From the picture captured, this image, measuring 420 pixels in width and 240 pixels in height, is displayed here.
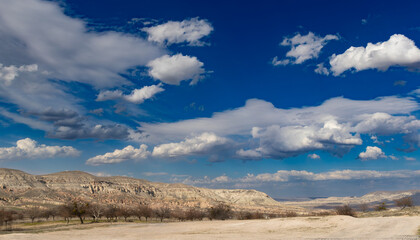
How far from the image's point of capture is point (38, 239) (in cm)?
5144

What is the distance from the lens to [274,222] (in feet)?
208

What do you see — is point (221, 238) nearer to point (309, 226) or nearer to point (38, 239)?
point (309, 226)

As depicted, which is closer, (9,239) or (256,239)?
(256,239)

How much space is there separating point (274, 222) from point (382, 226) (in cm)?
1902

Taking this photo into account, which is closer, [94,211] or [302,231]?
[302,231]

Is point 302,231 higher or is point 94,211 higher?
point 94,211

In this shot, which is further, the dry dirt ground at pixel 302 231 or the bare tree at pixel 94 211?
the bare tree at pixel 94 211

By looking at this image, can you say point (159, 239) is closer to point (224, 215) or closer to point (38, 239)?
point (38, 239)

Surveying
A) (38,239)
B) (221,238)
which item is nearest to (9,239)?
(38,239)

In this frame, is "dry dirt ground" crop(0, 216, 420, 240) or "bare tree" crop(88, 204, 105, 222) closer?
"dry dirt ground" crop(0, 216, 420, 240)

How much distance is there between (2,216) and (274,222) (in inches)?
3374

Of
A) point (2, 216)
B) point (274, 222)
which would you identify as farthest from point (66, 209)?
point (274, 222)

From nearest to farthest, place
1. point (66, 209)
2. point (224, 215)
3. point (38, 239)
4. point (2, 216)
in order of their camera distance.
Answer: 1. point (38, 239)
2. point (2, 216)
3. point (66, 209)
4. point (224, 215)

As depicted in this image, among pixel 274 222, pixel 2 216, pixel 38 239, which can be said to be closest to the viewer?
pixel 38 239
